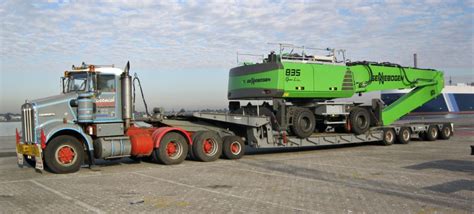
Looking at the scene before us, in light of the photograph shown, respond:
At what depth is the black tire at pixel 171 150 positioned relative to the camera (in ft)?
44.5

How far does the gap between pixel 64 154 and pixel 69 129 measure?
0.68 metres

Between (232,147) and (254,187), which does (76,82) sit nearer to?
(232,147)

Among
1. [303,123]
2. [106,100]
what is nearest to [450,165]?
[303,123]

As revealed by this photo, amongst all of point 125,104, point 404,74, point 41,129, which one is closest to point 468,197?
point 125,104

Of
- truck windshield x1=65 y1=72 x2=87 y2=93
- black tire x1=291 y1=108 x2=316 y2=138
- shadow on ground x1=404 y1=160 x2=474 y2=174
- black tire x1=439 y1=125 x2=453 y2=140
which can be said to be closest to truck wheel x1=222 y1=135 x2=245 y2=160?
black tire x1=291 y1=108 x2=316 y2=138

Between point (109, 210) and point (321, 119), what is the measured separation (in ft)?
39.2

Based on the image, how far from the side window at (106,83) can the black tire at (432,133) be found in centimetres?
1574

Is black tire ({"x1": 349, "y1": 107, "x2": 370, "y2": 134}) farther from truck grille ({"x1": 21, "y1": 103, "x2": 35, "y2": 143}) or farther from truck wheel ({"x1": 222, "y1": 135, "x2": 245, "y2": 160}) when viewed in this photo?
truck grille ({"x1": 21, "y1": 103, "x2": 35, "y2": 143})

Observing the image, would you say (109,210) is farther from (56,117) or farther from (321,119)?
(321,119)

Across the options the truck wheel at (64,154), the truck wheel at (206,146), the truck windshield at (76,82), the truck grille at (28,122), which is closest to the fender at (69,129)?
the truck wheel at (64,154)

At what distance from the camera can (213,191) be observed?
29.7 ft

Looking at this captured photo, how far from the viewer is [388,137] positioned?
20.0 meters

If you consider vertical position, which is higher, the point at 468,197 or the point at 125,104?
the point at 125,104

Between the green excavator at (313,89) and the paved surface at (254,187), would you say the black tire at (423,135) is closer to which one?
the green excavator at (313,89)
